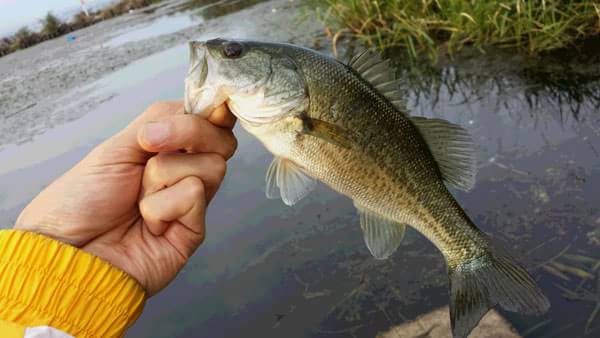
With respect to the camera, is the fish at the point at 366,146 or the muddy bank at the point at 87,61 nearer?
the fish at the point at 366,146

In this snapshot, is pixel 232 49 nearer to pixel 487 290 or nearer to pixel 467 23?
pixel 487 290

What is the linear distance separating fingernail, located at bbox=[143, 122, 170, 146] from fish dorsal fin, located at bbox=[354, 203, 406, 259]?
849 millimetres

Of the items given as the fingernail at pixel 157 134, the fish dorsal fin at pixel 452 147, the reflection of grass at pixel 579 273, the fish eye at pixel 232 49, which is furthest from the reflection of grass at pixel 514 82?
the fingernail at pixel 157 134

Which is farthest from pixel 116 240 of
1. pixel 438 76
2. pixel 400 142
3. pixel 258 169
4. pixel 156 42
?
pixel 156 42

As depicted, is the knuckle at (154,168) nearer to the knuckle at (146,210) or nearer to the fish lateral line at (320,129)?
the knuckle at (146,210)

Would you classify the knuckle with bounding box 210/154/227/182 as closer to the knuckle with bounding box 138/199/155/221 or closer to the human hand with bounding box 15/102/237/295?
the human hand with bounding box 15/102/237/295

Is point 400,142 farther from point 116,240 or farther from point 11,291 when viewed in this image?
point 11,291

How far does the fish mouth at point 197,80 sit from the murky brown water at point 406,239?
1.86 m

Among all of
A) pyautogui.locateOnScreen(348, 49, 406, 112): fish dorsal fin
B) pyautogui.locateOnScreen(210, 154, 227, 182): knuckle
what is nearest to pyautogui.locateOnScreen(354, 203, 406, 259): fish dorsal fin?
pyautogui.locateOnScreen(348, 49, 406, 112): fish dorsal fin

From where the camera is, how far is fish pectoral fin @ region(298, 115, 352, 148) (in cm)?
184

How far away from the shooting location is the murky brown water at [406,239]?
310 cm

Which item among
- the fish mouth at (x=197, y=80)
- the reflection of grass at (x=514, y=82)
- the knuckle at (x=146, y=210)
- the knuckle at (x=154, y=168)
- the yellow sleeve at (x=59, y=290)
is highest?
the fish mouth at (x=197, y=80)

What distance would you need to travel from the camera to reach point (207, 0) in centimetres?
2030

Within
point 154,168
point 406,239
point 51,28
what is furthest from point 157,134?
point 51,28
